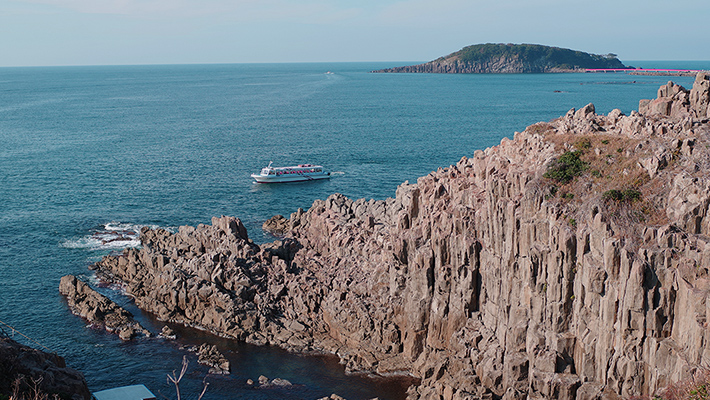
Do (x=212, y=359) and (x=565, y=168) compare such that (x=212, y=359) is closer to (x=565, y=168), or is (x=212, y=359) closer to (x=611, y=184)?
(x=565, y=168)

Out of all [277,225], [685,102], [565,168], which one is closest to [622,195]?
[565,168]

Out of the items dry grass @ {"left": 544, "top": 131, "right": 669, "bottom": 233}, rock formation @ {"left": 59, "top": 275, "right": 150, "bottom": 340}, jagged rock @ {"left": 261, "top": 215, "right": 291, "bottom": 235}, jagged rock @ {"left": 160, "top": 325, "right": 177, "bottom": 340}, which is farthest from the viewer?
jagged rock @ {"left": 261, "top": 215, "right": 291, "bottom": 235}

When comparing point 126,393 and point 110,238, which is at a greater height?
point 110,238

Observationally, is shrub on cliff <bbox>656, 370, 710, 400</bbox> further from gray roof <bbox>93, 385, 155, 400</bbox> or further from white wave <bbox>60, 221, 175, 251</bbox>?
white wave <bbox>60, 221, 175, 251</bbox>

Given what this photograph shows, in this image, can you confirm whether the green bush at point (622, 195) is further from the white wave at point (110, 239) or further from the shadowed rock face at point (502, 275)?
the white wave at point (110, 239)

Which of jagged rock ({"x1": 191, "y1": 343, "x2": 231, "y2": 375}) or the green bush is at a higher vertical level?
the green bush

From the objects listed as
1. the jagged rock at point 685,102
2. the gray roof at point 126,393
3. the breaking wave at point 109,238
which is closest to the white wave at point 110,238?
the breaking wave at point 109,238

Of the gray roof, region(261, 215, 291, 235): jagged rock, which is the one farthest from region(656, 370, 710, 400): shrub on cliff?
region(261, 215, 291, 235): jagged rock
